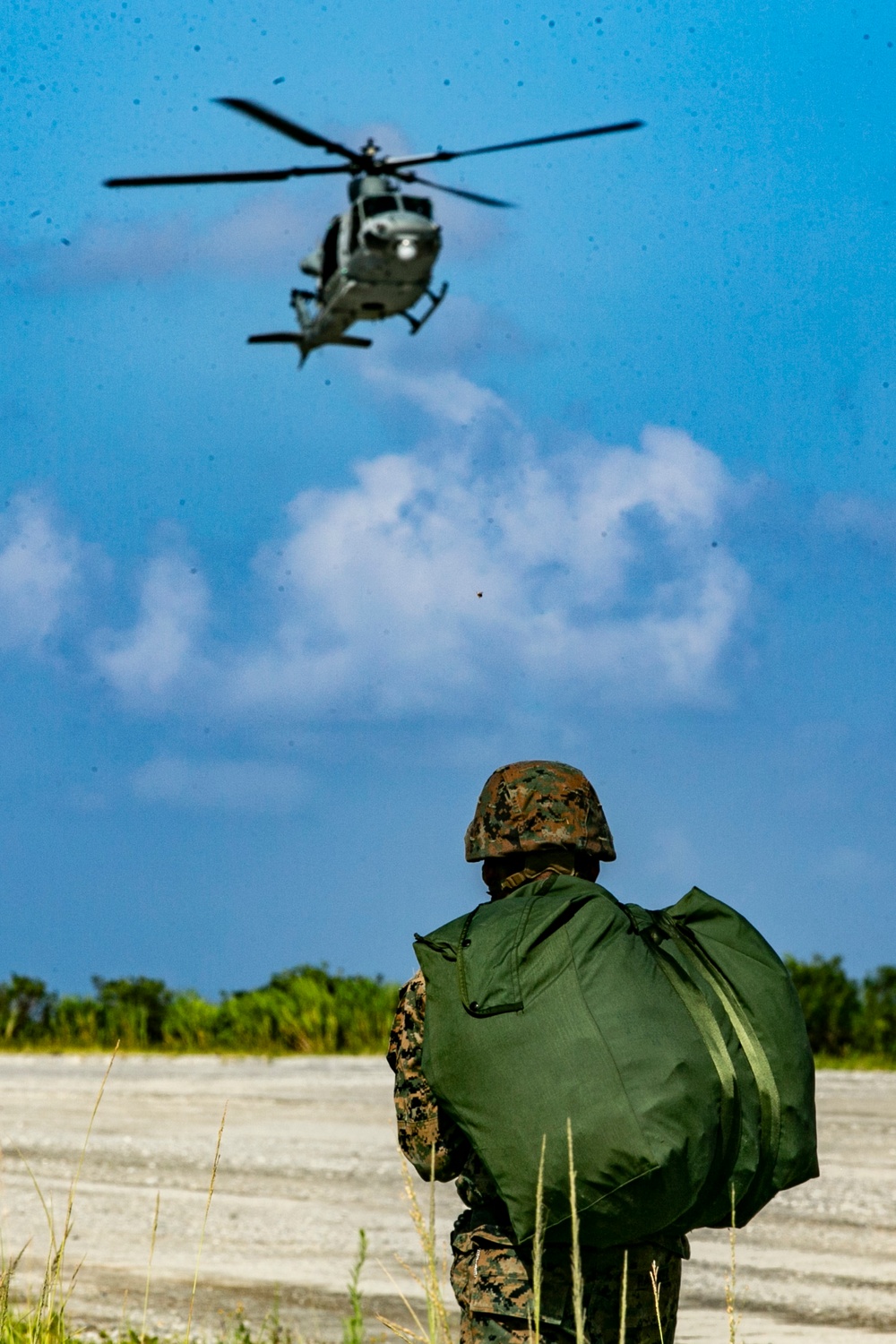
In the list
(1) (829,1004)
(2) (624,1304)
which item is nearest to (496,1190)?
(2) (624,1304)

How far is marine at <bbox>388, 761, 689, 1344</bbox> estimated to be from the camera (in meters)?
3.60

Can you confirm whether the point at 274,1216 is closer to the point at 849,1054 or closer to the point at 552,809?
the point at 552,809

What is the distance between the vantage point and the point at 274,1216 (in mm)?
9539

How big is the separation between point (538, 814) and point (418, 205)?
73.8ft

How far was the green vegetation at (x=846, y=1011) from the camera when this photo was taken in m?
17.6

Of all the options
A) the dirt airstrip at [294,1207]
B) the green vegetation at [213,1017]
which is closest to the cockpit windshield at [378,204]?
the green vegetation at [213,1017]

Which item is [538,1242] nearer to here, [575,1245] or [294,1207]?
[575,1245]

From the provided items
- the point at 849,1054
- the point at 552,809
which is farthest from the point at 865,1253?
the point at 849,1054

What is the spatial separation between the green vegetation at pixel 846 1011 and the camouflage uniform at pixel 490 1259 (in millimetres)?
14286

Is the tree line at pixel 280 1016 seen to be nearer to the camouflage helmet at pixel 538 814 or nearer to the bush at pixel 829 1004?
the bush at pixel 829 1004

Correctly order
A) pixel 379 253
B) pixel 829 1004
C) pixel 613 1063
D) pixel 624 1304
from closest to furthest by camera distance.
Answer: pixel 613 1063 → pixel 624 1304 → pixel 829 1004 → pixel 379 253

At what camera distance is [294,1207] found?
32.3 feet

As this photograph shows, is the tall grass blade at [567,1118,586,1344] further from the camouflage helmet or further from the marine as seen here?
the camouflage helmet

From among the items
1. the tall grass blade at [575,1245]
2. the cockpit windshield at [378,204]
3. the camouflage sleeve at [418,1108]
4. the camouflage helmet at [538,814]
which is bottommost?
the tall grass blade at [575,1245]
